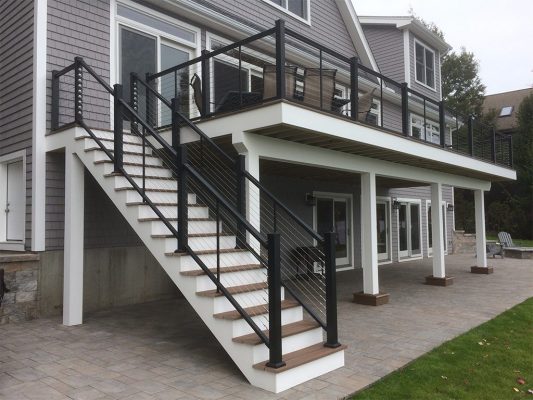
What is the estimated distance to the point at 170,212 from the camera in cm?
564

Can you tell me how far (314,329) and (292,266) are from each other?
6.27 meters

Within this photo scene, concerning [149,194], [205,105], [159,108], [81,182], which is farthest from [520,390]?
[159,108]

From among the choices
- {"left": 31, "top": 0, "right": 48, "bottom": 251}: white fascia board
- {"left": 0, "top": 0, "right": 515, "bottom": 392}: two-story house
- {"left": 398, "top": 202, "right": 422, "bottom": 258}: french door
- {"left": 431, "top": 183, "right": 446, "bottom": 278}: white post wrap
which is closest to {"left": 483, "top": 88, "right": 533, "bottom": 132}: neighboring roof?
{"left": 398, "top": 202, "right": 422, "bottom": 258}: french door

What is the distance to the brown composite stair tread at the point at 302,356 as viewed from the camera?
3.94 m

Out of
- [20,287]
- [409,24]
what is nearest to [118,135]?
[20,287]

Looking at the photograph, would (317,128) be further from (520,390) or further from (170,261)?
(520,390)

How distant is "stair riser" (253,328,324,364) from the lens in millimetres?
4082

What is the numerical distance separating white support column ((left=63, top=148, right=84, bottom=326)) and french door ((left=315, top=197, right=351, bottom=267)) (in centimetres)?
653

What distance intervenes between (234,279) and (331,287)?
115 cm

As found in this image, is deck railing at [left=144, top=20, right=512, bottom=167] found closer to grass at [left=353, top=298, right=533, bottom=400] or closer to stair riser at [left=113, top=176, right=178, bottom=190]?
stair riser at [left=113, top=176, right=178, bottom=190]

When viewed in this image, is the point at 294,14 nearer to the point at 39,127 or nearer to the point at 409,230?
the point at 39,127

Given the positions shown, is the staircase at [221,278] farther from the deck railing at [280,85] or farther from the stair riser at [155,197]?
the deck railing at [280,85]

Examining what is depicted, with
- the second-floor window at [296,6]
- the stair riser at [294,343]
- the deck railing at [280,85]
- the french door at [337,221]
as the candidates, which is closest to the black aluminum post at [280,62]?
the deck railing at [280,85]

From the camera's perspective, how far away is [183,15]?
852 cm
